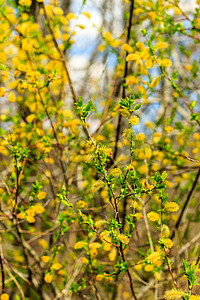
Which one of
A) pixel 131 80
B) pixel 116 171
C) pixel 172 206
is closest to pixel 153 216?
pixel 172 206

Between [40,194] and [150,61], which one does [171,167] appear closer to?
[150,61]

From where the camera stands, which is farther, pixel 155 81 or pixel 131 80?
pixel 131 80

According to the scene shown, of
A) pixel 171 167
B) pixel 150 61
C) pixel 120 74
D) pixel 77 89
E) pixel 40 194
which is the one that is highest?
pixel 77 89

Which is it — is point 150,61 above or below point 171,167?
above

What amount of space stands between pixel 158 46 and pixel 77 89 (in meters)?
2.37

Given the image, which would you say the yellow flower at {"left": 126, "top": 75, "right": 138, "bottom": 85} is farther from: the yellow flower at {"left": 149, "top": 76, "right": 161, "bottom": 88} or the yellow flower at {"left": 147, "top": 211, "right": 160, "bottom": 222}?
the yellow flower at {"left": 147, "top": 211, "right": 160, "bottom": 222}

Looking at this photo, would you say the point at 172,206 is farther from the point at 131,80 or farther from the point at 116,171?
the point at 131,80

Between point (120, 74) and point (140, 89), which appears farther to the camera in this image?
point (120, 74)

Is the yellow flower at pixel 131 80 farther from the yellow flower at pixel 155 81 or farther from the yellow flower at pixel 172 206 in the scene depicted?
the yellow flower at pixel 172 206

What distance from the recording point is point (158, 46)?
153 cm

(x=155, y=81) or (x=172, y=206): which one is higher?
(x=155, y=81)

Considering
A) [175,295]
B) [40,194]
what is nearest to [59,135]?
[40,194]


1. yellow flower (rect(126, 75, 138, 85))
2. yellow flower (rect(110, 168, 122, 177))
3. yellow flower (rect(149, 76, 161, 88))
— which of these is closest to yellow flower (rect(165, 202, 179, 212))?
yellow flower (rect(110, 168, 122, 177))

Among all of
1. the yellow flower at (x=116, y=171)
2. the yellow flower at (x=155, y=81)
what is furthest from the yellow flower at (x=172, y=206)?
the yellow flower at (x=155, y=81)
